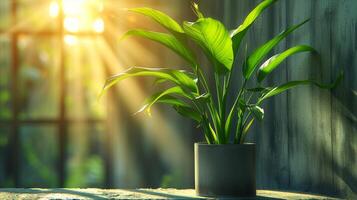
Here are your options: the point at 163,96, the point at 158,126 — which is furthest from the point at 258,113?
the point at 158,126

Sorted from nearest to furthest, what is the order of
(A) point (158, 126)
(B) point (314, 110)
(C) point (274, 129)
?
(B) point (314, 110), (C) point (274, 129), (A) point (158, 126)

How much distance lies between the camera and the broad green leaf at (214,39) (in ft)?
5.04

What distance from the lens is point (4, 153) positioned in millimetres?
3467

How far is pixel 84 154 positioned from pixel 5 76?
2.05 feet

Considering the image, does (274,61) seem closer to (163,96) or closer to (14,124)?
(163,96)

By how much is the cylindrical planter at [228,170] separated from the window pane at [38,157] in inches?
77.7

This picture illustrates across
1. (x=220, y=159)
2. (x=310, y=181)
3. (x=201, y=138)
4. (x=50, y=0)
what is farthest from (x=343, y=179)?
(x=50, y=0)

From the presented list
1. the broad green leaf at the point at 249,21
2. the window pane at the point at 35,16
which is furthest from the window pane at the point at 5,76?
the broad green leaf at the point at 249,21

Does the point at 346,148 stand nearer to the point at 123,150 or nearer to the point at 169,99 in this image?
the point at 169,99

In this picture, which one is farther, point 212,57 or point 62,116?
point 62,116

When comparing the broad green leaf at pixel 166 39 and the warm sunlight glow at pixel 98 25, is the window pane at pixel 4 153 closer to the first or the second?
the warm sunlight glow at pixel 98 25

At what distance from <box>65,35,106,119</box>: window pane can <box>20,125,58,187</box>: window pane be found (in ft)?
0.63

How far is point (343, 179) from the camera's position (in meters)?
1.69

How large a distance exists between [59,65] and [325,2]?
2014mm
